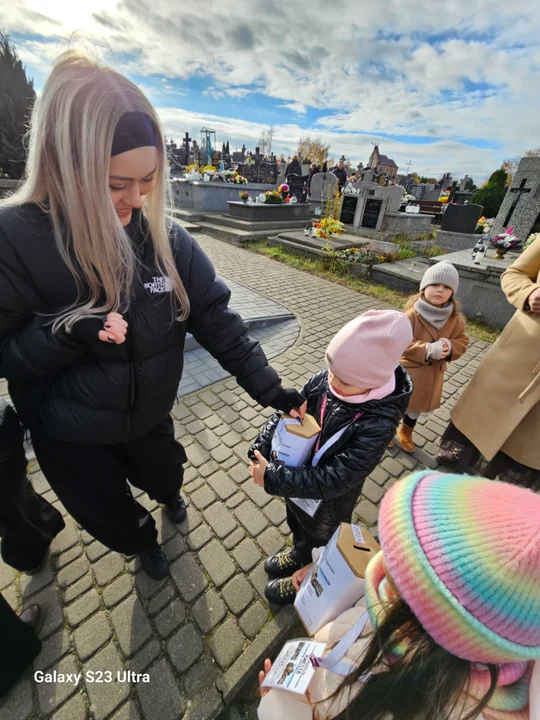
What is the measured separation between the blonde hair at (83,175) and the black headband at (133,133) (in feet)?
0.07

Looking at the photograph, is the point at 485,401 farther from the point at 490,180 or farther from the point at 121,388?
the point at 490,180

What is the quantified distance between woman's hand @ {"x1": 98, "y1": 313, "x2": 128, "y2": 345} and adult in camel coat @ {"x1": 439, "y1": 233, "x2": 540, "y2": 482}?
2350 millimetres

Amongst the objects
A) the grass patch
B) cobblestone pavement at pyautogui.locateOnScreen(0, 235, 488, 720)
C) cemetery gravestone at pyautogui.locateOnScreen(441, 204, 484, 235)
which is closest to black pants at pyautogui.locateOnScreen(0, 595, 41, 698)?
cobblestone pavement at pyautogui.locateOnScreen(0, 235, 488, 720)

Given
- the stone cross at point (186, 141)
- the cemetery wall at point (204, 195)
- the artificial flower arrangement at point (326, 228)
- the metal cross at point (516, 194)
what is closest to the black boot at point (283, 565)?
the metal cross at point (516, 194)

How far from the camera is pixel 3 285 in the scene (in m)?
1.11

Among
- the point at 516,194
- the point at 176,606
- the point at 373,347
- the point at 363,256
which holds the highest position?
the point at 516,194

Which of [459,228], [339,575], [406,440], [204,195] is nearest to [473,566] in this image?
[339,575]

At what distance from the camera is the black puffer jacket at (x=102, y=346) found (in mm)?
1139

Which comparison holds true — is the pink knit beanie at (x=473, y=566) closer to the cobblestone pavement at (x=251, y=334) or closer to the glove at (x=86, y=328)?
the glove at (x=86, y=328)

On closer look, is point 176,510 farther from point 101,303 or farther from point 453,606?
point 453,606

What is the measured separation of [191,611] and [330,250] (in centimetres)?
883

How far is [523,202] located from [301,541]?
9127 millimetres

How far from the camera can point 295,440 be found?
1424 mm

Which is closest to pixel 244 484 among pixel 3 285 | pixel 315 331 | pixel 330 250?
pixel 3 285
